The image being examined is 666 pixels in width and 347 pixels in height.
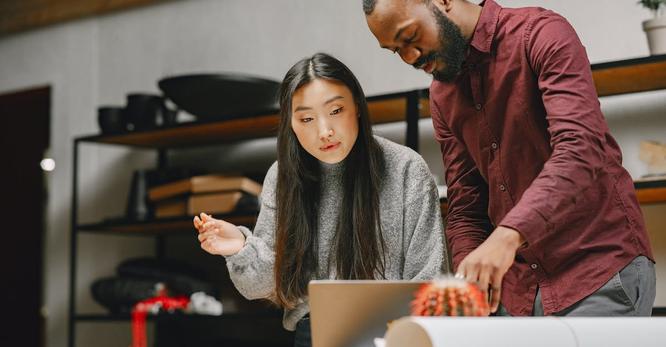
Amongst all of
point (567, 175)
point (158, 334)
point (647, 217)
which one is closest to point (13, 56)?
point (158, 334)

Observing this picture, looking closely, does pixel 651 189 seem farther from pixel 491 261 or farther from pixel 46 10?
pixel 46 10

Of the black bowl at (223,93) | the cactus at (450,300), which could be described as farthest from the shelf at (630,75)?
the cactus at (450,300)

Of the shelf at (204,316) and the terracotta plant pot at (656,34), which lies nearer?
the terracotta plant pot at (656,34)

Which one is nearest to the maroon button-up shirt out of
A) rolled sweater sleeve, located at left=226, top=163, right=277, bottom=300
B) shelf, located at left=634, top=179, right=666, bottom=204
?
rolled sweater sleeve, located at left=226, top=163, right=277, bottom=300

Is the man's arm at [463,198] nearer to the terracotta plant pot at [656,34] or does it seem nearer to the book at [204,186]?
the terracotta plant pot at [656,34]

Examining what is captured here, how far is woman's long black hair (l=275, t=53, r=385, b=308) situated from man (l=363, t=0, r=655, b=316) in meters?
0.17

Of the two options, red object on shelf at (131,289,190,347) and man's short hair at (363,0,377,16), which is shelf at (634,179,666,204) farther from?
red object on shelf at (131,289,190,347)

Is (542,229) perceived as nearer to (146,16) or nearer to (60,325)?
(146,16)

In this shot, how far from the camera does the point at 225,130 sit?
10.5ft

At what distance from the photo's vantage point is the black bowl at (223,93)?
115 inches

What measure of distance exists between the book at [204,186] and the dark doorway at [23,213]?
112 cm

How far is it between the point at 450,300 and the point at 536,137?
0.45 m

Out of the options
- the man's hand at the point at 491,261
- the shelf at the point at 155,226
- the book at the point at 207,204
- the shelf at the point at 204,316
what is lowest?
the shelf at the point at 204,316

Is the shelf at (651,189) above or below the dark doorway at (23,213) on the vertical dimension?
above
